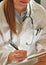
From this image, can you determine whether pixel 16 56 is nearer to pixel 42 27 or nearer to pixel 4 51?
pixel 4 51

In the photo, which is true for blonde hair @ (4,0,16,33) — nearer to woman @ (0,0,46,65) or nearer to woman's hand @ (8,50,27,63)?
woman @ (0,0,46,65)

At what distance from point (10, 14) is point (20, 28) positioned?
0.11m

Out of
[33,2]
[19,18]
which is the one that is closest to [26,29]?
[19,18]

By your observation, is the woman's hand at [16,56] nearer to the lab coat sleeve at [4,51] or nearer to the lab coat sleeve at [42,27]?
the lab coat sleeve at [4,51]

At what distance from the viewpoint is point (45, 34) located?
0.88 metres

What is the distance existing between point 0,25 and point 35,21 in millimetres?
A: 221

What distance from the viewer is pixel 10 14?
0.78m

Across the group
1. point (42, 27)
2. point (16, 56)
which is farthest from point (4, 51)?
point (42, 27)

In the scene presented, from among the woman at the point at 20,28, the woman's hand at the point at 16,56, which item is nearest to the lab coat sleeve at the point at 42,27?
the woman at the point at 20,28

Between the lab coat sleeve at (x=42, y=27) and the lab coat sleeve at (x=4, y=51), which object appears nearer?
the lab coat sleeve at (x=4, y=51)

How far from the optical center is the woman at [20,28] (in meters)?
0.75

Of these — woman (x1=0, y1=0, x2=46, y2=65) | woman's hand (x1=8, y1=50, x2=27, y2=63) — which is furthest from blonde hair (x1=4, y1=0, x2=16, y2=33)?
woman's hand (x1=8, y1=50, x2=27, y2=63)

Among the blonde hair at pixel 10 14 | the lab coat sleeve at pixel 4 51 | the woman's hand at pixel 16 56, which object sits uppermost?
the blonde hair at pixel 10 14

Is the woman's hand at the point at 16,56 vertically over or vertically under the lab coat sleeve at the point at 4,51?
over
